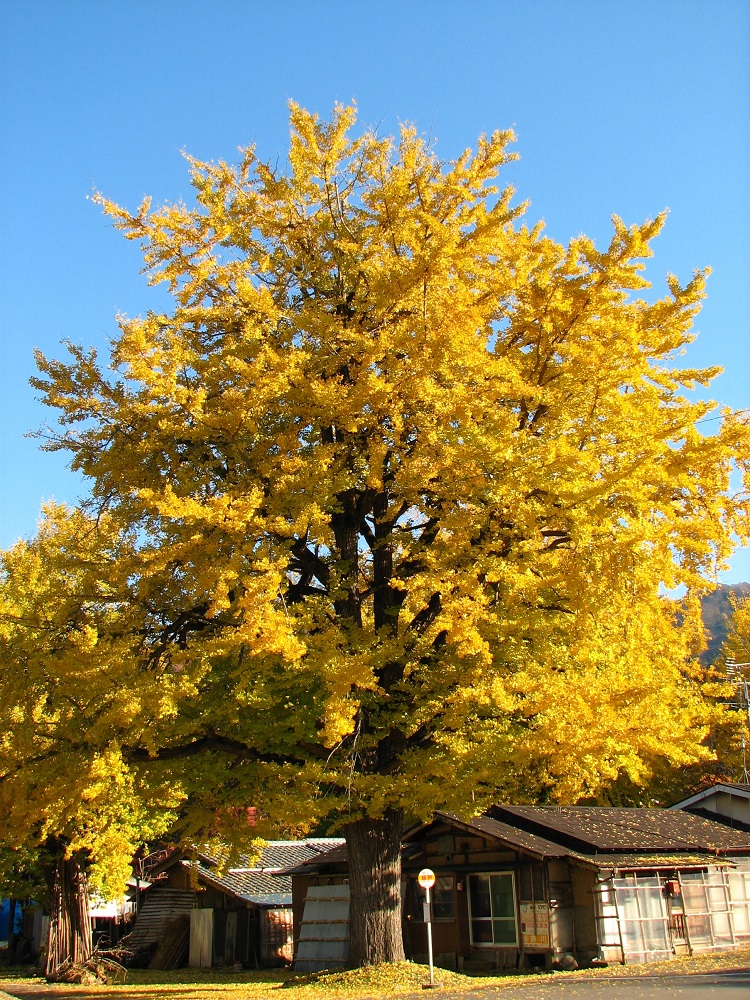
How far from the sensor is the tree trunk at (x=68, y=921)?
24609 millimetres

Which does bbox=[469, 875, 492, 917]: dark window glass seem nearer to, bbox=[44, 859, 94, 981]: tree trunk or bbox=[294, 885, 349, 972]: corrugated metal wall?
bbox=[294, 885, 349, 972]: corrugated metal wall

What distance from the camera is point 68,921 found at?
25.6 meters

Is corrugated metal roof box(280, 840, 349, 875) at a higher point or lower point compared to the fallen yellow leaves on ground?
higher

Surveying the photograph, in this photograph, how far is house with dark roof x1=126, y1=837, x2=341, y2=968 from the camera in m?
26.4

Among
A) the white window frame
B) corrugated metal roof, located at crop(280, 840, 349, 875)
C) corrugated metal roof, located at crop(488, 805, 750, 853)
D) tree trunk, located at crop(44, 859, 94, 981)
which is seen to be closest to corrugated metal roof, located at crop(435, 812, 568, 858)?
corrugated metal roof, located at crop(488, 805, 750, 853)

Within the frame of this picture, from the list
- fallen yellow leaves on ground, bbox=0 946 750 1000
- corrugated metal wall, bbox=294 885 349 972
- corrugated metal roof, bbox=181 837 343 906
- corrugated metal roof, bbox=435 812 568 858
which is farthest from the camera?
corrugated metal roof, bbox=181 837 343 906

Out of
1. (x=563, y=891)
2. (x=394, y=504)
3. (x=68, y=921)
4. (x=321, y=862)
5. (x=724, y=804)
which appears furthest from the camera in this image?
(x=68, y=921)

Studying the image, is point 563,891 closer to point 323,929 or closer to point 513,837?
point 513,837

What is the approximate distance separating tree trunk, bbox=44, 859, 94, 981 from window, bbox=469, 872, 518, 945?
498 inches

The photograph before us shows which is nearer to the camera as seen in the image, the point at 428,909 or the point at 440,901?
the point at 428,909

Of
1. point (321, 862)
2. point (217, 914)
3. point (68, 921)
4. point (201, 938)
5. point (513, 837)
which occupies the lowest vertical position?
point (201, 938)

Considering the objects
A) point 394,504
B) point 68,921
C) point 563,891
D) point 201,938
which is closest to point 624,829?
point 563,891

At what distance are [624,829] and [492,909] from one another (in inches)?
155

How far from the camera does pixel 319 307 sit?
12.5 m
